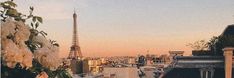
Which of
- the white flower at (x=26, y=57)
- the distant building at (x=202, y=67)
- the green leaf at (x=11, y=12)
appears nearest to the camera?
the white flower at (x=26, y=57)

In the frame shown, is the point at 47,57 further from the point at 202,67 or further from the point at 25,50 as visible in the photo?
the point at 202,67

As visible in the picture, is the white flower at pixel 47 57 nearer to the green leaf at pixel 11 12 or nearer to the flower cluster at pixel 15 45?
the flower cluster at pixel 15 45

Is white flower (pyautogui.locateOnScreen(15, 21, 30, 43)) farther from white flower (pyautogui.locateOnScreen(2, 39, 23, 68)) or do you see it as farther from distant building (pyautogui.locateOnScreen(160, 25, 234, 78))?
distant building (pyautogui.locateOnScreen(160, 25, 234, 78))

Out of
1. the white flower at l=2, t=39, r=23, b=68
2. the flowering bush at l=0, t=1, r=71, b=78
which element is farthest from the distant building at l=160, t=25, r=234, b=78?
the white flower at l=2, t=39, r=23, b=68

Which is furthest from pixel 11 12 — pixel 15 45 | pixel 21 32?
pixel 15 45

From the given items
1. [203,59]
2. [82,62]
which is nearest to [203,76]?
[203,59]

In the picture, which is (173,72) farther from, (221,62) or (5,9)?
(5,9)

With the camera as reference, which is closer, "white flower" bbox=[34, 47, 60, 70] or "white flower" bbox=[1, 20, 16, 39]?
"white flower" bbox=[1, 20, 16, 39]

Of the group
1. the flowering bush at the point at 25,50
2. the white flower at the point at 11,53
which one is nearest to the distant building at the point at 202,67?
the flowering bush at the point at 25,50
